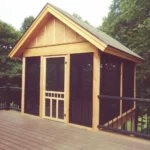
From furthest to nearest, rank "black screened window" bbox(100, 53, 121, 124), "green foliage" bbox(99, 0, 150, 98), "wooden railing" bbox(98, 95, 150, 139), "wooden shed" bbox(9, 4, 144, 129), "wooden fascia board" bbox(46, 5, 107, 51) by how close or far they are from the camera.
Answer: "green foliage" bbox(99, 0, 150, 98) → "black screened window" bbox(100, 53, 121, 124) → "wooden shed" bbox(9, 4, 144, 129) → "wooden fascia board" bbox(46, 5, 107, 51) → "wooden railing" bbox(98, 95, 150, 139)

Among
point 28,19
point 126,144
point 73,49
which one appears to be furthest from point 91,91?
point 28,19

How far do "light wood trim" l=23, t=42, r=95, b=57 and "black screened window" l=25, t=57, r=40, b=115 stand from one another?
0.27 m

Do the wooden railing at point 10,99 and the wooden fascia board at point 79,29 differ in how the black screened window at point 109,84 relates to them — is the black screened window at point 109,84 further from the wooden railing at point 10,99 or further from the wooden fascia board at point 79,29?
the wooden railing at point 10,99

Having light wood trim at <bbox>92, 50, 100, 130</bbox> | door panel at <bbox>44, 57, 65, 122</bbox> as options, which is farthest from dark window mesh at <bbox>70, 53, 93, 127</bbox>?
door panel at <bbox>44, 57, 65, 122</bbox>

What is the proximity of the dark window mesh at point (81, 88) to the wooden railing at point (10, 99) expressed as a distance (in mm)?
3164

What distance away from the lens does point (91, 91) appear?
6180mm

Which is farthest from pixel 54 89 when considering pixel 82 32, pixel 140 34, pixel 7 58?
pixel 7 58

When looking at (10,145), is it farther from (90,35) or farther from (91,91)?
(90,35)

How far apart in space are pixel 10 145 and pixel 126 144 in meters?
2.75

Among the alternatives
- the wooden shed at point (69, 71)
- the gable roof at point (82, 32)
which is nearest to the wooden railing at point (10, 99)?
the wooden shed at point (69, 71)

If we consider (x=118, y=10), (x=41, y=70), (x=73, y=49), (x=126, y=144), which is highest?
(x=118, y=10)

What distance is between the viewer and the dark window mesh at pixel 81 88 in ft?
20.6

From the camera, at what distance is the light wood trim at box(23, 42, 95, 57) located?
620 cm

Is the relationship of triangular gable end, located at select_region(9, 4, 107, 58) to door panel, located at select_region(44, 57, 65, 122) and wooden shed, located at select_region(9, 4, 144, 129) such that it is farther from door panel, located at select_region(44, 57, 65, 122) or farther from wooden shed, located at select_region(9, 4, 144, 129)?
door panel, located at select_region(44, 57, 65, 122)
